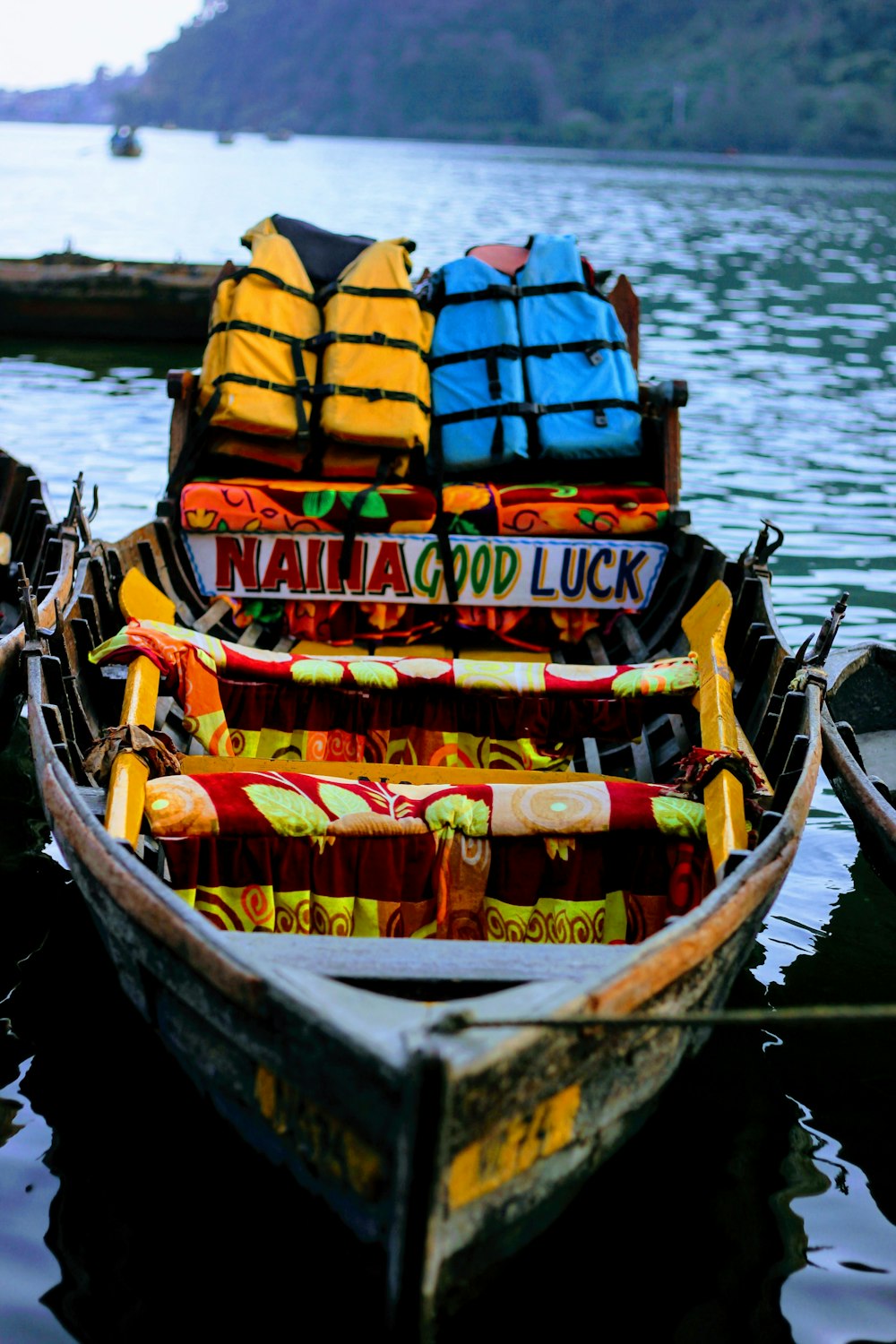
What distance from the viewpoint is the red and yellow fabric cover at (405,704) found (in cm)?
504

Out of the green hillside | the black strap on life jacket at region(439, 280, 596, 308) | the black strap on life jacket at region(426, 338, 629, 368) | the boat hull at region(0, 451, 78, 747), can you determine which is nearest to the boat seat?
the boat hull at region(0, 451, 78, 747)

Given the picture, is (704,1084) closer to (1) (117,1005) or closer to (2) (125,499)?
(1) (117,1005)

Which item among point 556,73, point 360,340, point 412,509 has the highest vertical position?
point 556,73

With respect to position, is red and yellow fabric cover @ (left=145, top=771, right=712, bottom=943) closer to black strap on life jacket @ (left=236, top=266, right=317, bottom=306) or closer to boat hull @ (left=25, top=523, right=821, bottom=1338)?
boat hull @ (left=25, top=523, right=821, bottom=1338)

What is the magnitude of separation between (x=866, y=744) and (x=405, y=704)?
8.11 feet

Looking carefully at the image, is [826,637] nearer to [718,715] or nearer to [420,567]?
[718,715]

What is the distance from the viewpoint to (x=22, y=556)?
7.17 metres

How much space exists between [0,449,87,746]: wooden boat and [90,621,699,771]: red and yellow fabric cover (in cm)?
65

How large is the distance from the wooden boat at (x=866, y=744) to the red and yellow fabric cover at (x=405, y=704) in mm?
771

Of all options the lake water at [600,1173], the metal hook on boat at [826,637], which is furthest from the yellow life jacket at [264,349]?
the metal hook on boat at [826,637]

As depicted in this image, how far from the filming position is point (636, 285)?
2441cm

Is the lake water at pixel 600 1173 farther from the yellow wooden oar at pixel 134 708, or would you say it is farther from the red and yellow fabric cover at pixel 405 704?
the red and yellow fabric cover at pixel 405 704

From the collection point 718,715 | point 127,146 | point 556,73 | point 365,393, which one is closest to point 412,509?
point 365,393

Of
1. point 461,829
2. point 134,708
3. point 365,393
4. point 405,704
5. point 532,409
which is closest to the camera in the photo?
point 461,829
